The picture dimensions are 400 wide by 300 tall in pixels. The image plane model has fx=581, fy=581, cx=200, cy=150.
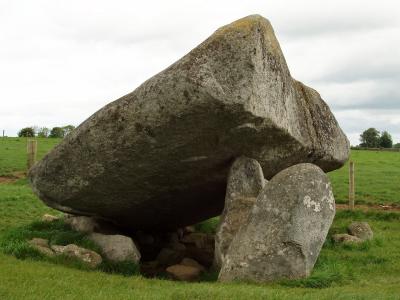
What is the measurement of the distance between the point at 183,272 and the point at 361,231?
21.0 feet

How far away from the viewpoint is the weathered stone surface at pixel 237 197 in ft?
42.4

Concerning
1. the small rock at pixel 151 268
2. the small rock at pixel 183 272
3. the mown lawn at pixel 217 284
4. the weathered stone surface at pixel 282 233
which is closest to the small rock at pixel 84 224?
the small rock at pixel 151 268

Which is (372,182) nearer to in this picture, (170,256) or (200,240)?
(200,240)

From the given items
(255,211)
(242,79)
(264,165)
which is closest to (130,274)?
(255,211)

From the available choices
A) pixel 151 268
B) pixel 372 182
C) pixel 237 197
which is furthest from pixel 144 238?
pixel 372 182

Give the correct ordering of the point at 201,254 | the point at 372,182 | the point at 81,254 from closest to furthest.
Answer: the point at 81,254 → the point at 201,254 → the point at 372,182

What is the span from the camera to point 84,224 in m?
15.2

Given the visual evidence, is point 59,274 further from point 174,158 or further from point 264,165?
point 264,165

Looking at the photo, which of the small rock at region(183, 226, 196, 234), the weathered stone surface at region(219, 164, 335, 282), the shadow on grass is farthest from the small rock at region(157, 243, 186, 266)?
the weathered stone surface at region(219, 164, 335, 282)

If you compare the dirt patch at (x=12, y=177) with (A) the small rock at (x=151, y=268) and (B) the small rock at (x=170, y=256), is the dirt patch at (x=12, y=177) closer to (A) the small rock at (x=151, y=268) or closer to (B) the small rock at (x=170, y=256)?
(B) the small rock at (x=170, y=256)

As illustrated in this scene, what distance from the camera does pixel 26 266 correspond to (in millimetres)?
11633

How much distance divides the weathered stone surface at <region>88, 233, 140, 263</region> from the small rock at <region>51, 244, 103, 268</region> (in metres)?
0.55

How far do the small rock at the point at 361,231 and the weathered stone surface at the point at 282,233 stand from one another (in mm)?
5426

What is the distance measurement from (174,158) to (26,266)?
3.87 meters
